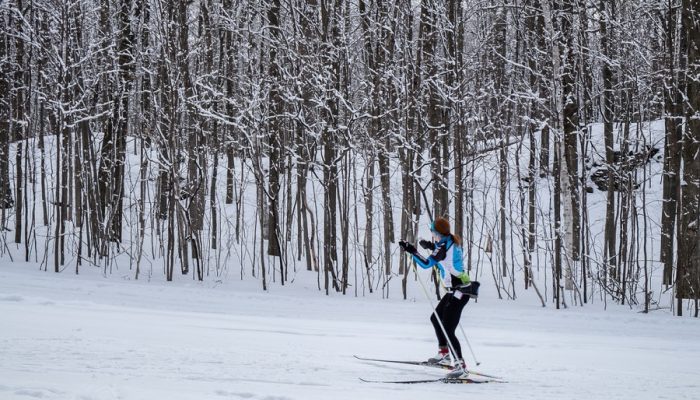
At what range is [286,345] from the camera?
32.2ft

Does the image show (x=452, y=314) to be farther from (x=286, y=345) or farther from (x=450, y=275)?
(x=286, y=345)

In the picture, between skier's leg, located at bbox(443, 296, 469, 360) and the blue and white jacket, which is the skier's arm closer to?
the blue and white jacket

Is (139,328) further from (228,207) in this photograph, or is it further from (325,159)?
(228,207)

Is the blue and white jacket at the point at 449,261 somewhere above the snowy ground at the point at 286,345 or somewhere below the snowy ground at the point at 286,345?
above

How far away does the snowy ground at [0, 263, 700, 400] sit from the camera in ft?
23.4

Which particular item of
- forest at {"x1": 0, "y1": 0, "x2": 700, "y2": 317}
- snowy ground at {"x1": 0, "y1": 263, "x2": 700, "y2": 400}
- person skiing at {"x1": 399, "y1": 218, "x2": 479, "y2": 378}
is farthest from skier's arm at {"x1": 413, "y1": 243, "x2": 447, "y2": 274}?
forest at {"x1": 0, "y1": 0, "x2": 700, "y2": 317}

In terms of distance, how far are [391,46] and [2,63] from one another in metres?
11.3

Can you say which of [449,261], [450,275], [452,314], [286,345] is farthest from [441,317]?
[286,345]

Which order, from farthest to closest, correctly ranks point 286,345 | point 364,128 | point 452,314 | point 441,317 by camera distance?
point 364,128, point 286,345, point 441,317, point 452,314

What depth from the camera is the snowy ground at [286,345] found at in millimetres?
7117

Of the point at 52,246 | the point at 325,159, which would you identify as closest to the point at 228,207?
the point at 52,246

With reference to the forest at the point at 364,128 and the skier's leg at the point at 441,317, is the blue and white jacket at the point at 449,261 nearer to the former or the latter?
the skier's leg at the point at 441,317

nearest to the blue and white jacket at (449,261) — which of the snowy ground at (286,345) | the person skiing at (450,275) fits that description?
the person skiing at (450,275)

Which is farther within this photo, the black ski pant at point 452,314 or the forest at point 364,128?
the forest at point 364,128
